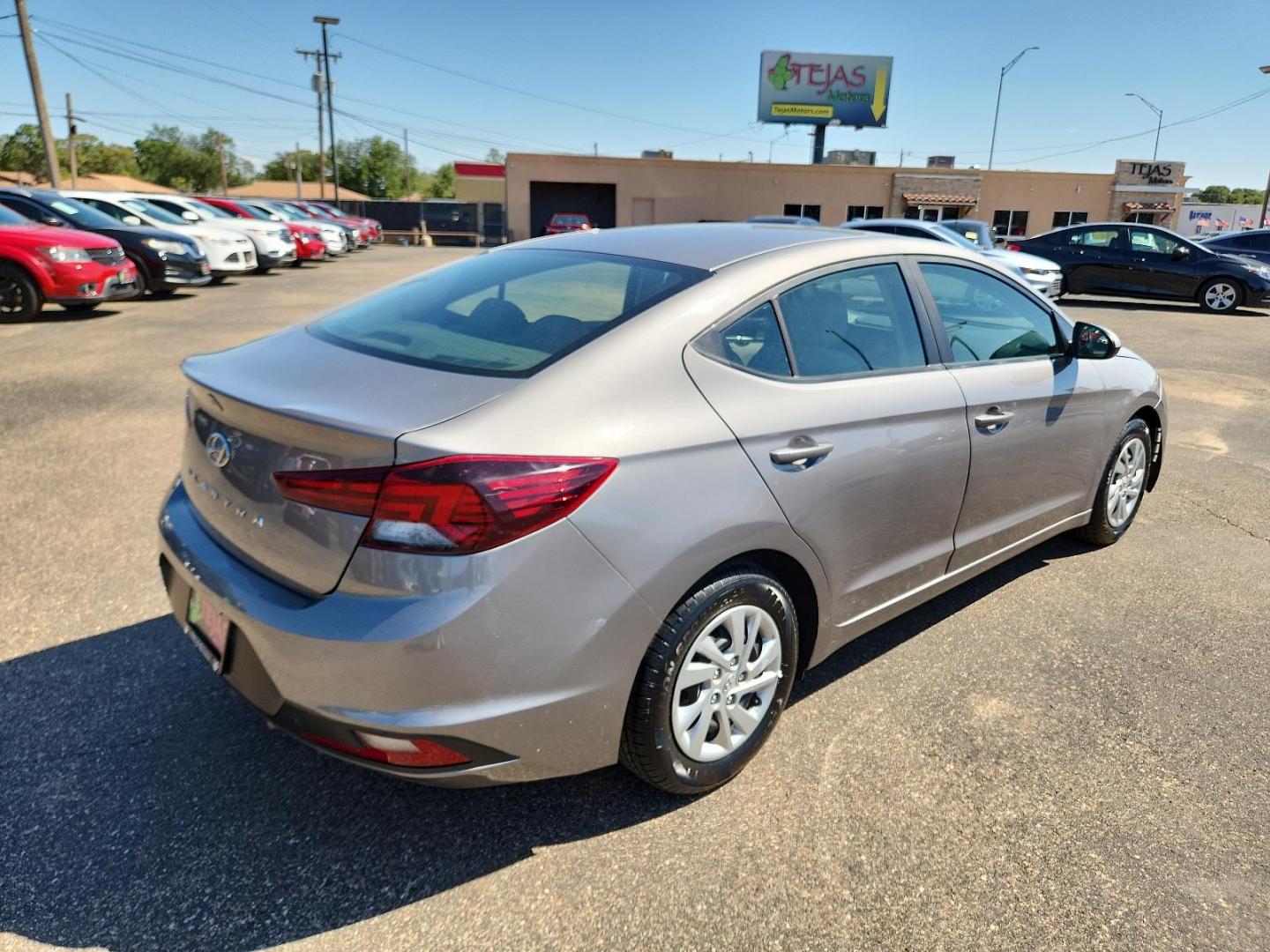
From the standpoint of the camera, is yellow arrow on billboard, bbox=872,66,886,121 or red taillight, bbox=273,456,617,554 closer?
red taillight, bbox=273,456,617,554

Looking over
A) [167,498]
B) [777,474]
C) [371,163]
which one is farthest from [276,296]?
[371,163]

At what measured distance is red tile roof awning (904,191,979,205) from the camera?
41.3 metres

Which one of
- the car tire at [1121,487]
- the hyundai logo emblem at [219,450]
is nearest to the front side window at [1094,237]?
the car tire at [1121,487]

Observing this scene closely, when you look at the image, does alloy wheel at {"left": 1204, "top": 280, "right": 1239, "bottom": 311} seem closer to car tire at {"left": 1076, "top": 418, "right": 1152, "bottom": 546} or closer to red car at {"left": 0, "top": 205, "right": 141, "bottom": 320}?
car tire at {"left": 1076, "top": 418, "right": 1152, "bottom": 546}

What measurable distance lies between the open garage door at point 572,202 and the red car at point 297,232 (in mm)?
20577

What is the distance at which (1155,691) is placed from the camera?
3.24m

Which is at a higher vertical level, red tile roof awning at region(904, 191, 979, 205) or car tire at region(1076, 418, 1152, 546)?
red tile roof awning at region(904, 191, 979, 205)

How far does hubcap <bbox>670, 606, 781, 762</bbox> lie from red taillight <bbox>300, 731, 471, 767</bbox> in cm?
65

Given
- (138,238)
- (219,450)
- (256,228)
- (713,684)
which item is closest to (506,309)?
(219,450)

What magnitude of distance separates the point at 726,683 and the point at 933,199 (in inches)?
1714

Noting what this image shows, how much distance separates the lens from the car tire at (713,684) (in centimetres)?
232

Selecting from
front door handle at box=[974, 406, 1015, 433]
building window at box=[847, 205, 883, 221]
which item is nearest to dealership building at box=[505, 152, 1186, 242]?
building window at box=[847, 205, 883, 221]

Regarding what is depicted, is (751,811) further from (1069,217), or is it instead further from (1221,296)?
(1069,217)

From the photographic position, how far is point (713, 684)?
8.20 ft
